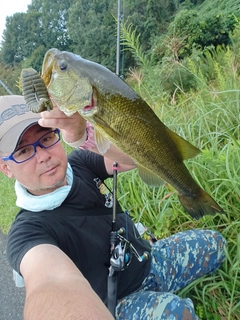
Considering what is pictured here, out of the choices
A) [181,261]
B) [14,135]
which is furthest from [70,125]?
[181,261]

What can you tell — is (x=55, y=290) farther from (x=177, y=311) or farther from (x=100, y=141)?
(x=177, y=311)

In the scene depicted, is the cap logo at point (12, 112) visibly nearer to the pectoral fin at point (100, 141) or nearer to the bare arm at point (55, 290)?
the pectoral fin at point (100, 141)

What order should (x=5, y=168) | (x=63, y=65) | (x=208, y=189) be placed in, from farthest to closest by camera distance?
(x=208, y=189) < (x=5, y=168) < (x=63, y=65)

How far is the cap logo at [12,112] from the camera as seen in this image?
70.5 inches

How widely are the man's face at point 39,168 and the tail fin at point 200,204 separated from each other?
744 millimetres

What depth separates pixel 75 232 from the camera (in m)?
1.65

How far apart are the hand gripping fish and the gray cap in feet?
1.79

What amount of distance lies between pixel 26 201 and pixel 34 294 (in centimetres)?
65

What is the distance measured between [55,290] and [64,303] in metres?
0.09

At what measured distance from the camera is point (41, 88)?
1.16 m

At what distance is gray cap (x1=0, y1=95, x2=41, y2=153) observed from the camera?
65.6 inches

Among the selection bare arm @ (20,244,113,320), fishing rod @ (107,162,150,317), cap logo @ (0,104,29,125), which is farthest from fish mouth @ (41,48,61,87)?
fishing rod @ (107,162,150,317)

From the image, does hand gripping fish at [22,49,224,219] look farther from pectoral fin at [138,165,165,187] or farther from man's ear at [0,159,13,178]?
man's ear at [0,159,13,178]

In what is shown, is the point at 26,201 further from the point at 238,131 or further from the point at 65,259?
the point at 238,131
